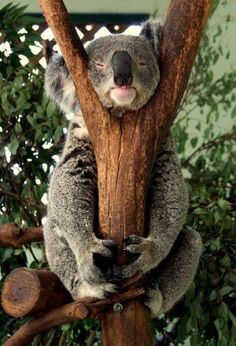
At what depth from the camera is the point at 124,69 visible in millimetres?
2383

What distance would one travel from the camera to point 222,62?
5520mm

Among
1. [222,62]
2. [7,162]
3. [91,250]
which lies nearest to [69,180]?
[91,250]

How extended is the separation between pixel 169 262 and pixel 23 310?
60 centimetres

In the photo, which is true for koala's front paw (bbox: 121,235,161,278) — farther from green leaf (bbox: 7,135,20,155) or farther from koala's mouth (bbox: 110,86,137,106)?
green leaf (bbox: 7,135,20,155)

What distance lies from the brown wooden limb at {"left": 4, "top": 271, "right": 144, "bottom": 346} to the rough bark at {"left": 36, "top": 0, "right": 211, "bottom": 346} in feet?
0.13

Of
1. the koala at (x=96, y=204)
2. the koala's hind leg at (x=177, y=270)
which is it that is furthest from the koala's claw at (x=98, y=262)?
the koala's hind leg at (x=177, y=270)

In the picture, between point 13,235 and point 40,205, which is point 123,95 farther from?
point 40,205

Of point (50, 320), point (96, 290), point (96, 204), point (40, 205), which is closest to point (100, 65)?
point (96, 204)

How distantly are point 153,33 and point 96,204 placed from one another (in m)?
0.65

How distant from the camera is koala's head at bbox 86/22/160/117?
94.0 inches

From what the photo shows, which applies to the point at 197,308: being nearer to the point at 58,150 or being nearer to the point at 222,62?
the point at 58,150

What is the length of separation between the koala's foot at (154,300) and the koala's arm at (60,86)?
2.42 feet

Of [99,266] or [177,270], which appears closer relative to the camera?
[99,266]

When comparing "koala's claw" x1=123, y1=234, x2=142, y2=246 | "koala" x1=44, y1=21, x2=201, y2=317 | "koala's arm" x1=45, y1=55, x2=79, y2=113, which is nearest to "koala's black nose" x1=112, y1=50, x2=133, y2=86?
"koala" x1=44, y1=21, x2=201, y2=317
